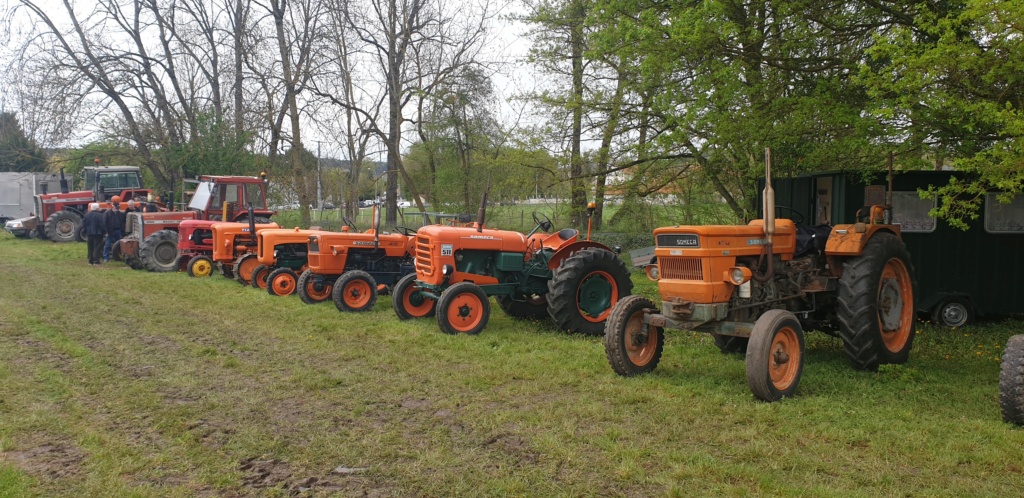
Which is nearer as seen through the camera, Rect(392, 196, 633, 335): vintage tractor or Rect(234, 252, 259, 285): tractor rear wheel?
Rect(392, 196, 633, 335): vintage tractor

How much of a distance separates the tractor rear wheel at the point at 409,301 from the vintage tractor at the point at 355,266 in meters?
0.97

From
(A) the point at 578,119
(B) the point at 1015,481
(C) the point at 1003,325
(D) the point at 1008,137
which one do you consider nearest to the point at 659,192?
(A) the point at 578,119

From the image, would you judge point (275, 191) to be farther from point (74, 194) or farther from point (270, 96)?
point (74, 194)

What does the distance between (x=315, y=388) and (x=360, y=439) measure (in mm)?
1484

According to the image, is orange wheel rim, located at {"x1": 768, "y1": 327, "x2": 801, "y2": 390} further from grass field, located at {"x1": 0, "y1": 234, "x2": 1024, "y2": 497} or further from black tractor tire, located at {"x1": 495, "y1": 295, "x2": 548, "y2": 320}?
black tractor tire, located at {"x1": 495, "y1": 295, "x2": 548, "y2": 320}

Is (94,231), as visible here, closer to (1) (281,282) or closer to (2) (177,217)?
(2) (177,217)

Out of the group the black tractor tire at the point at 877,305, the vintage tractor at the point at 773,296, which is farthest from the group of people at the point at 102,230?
the black tractor tire at the point at 877,305

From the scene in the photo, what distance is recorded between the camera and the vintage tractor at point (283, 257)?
11992 mm

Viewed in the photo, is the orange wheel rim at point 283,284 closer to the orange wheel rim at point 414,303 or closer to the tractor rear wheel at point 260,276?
the tractor rear wheel at point 260,276

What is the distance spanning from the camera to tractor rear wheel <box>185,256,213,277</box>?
1497 centimetres

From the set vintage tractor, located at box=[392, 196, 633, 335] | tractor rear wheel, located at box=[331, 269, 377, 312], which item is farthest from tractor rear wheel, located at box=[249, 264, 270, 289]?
vintage tractor, located at box=[392, 196, 633, 335]

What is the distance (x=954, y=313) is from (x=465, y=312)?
6.07m

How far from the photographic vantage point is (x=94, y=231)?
56.2 ft

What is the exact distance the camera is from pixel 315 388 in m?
6.10
